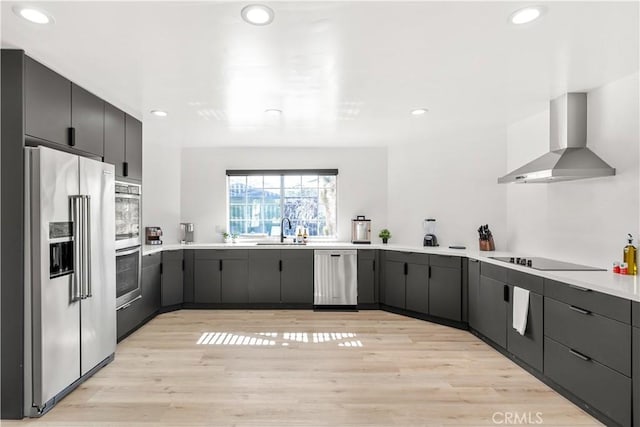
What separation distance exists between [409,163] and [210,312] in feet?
11.5

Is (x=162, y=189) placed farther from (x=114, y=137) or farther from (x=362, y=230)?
(x=362, y=230)

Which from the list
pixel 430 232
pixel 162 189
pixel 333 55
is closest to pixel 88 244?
pixel 333 55

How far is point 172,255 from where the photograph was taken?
4805mm

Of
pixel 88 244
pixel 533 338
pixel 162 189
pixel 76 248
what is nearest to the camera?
pixel 76 248

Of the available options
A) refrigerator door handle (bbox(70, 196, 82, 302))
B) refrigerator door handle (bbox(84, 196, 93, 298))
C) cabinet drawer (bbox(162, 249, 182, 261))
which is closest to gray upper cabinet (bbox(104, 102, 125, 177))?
refrigerator door handle (bbox(84, 196, 93, 298))

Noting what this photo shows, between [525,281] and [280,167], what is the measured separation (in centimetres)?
375

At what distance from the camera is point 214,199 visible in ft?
18.5

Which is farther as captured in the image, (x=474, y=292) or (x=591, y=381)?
(x=474, y=292)

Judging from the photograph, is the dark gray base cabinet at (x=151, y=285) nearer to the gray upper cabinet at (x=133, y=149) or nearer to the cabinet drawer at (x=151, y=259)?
the cabinet drawer at (x=151, y=259)

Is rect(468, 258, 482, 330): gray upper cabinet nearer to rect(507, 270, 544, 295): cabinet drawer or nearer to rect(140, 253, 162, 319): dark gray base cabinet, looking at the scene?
rect(507, 270, 544, 295): cabinet drawer

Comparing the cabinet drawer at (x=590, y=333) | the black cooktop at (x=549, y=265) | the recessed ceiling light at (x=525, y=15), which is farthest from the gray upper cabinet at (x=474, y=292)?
the recessed ceiling light at (x=525, y=15)

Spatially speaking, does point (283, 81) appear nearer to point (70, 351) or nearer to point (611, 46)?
point (611, 46)

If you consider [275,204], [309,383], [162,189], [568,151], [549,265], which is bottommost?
[309,383]

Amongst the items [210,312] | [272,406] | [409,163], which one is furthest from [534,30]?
[210,312]
